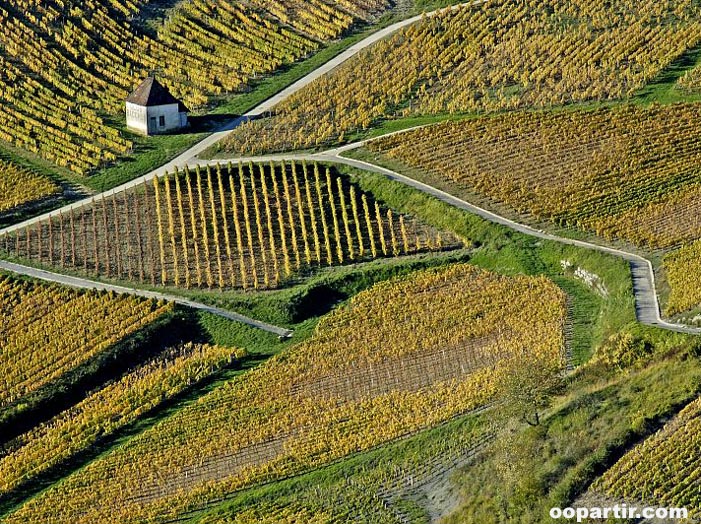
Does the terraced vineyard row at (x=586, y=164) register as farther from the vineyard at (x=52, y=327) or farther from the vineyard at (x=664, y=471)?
the vineyard at (x=52, y=327)

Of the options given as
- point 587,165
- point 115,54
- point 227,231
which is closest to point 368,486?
point 227,231

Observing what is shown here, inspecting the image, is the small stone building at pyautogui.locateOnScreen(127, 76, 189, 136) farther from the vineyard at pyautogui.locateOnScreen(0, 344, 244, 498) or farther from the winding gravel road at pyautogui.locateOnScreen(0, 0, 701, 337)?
the vineyard at pyautogui.locateOnScreen(0, 344, 244, 498)

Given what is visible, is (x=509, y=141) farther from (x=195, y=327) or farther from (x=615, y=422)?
(x=615, y=422)

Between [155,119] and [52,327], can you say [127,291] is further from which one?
[155,119]

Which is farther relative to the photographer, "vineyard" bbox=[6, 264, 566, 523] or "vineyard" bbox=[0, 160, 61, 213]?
"vineyard" bbox=[0, 160, 61, 213]

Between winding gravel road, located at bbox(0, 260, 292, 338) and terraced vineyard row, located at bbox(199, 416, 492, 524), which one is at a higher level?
winding gravel road, located at bbox(0, 260, 292, 338)

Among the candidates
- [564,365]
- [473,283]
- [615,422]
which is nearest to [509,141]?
[473,283]

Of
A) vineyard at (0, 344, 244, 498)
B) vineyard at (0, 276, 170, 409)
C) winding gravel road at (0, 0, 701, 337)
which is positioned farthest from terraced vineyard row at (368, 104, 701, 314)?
vineyard at (0, 276, 170, 409)
